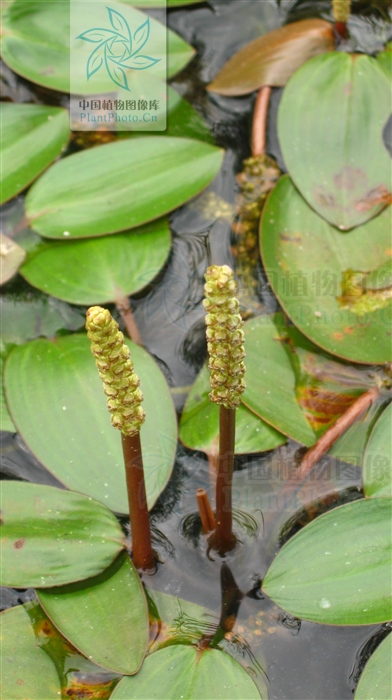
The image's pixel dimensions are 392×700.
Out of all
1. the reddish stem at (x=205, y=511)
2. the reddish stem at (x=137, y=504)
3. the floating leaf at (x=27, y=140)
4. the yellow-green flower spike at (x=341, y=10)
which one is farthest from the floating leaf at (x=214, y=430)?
the yellow-green flower spike at (x=341, y=10)

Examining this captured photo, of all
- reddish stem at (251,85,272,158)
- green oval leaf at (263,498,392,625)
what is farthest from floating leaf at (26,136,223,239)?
green oval leaf at (263,498,392,625)

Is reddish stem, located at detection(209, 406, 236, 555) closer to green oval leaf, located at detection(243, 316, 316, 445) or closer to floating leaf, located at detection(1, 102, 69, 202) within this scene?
green oval leaf, located at detection(243, 316, 316, 445)

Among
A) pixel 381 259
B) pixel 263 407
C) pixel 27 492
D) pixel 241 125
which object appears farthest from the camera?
pixel 241 125

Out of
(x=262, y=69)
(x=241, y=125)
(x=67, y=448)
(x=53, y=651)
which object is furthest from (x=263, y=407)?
(x=262, y=69)

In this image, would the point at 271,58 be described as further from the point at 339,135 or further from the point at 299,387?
the point at 299,387

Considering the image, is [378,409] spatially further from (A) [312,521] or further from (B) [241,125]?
(B) [241,125]

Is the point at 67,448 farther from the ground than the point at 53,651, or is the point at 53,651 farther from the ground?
the point at 67,448

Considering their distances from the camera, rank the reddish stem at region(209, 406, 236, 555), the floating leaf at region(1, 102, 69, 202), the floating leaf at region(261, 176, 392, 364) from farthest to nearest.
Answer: the floating leaf at region(1, 102, 69, 202), the floating leaf at region(261, 176, 392, 364), the reddish stem at region(209, 406, 236, 555)
